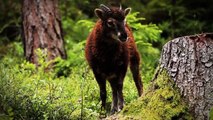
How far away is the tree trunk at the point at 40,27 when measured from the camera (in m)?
13.0

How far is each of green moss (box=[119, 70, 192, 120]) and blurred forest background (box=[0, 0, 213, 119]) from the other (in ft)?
1.83

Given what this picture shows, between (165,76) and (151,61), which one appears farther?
(151,61)

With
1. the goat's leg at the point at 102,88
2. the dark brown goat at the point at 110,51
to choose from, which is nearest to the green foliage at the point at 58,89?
the goat's leg at the point at 102,88

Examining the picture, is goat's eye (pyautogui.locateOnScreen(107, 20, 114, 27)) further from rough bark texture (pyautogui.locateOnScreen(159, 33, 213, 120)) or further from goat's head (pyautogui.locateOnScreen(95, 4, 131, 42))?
rough bark texture (pyautogui.locateOnScreen(159, 33, 213, 120))

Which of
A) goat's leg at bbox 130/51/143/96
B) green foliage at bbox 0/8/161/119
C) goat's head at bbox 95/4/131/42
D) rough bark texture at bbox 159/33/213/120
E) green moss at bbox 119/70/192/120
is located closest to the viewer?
rough bark texture at bbox 159/33/213/120

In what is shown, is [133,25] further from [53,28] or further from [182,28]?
[182,28]

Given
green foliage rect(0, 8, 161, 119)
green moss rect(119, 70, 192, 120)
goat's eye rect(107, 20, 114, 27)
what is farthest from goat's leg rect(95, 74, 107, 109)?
green moss rect(119, 70, 192, 120)

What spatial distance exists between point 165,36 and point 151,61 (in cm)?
537

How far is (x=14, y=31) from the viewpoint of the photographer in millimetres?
18469

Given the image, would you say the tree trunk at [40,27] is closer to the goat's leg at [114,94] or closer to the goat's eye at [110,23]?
the goat's leg at [114,94]

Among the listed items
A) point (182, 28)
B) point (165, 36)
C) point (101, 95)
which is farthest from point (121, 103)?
point (165, 36)

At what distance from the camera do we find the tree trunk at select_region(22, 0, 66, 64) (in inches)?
512

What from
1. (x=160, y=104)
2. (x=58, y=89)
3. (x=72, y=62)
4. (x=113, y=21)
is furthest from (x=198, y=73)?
(x=72, y=62)

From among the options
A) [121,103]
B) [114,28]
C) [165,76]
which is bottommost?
[121,103]
